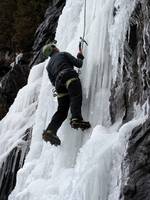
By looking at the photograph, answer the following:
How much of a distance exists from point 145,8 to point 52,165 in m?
2.67

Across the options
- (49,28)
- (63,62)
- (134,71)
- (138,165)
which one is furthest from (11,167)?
(138,165)

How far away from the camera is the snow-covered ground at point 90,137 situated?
6.10 m

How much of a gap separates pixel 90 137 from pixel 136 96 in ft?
2.55

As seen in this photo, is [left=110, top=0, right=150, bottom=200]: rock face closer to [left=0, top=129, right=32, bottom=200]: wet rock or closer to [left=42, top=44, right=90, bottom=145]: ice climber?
[left=42, top=44, right=90, bottom=145]: ice climber

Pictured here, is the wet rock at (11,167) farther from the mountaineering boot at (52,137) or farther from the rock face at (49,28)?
the rock face at (49,28)

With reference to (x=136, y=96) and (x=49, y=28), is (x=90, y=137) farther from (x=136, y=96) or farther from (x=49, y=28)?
(x=49, y=28)

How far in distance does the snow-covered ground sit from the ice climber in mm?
138

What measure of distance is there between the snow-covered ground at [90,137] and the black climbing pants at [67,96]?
15 centimetres

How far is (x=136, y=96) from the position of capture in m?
6.62

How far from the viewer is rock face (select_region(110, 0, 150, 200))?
5621mm

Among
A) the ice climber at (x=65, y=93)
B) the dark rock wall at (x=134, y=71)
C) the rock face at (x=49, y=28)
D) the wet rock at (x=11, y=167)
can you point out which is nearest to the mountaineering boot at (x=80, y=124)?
the ice climber at (x=65, y=93)

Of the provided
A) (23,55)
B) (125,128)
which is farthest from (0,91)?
(125,128)

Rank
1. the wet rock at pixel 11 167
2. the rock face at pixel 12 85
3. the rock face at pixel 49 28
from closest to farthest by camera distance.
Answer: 1. the wet rock at pixel 11 167
2. the rock face at pixel 49 28
3. the rock face at pixel 12 85

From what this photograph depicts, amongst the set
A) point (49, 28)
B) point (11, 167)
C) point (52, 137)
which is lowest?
point (52, 137)
